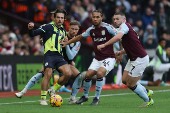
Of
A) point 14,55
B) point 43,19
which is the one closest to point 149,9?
point 43,19

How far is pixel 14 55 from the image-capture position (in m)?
14.4

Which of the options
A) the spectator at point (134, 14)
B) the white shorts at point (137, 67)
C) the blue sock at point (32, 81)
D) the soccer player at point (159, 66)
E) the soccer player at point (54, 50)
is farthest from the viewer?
the spectator at point (134, 14)

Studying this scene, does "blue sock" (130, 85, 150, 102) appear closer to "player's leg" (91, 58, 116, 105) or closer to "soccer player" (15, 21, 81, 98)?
"player's leg" (91, 58, 116, 105)

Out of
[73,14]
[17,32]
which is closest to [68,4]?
[73,14]

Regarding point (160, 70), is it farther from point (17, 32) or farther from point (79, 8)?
point (17, 32)

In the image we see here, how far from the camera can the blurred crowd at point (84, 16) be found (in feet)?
53.4

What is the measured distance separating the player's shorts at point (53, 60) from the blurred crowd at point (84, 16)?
5623 mm

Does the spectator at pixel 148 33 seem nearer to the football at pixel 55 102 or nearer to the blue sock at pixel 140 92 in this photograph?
the blue sock at pixel 140 92

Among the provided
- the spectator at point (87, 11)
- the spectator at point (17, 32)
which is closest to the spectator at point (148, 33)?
the spectator at point (87, 11)

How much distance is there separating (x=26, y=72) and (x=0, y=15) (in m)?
5.03

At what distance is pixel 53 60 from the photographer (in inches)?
375

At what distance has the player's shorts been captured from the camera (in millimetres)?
9456

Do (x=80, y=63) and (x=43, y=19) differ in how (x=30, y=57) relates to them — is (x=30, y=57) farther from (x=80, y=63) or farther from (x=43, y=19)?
(x=43, y=19)

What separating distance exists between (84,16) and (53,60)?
1009 cm
